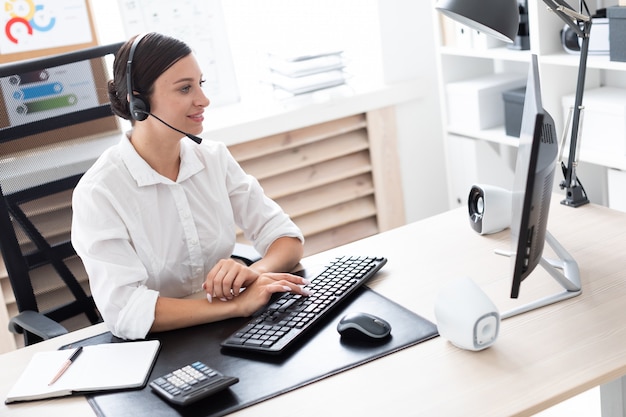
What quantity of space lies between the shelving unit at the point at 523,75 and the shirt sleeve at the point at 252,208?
107cm

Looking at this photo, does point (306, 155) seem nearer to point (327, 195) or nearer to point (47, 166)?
point (327, 195)

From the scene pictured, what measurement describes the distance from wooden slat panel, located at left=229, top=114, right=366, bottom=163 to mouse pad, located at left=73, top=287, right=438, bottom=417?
1.46m

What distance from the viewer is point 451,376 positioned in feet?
4.07

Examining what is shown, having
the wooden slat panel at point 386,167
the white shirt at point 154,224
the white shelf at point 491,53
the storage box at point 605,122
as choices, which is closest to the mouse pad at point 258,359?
the white shirt at point 154,224

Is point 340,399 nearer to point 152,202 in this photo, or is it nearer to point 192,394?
point 192,394

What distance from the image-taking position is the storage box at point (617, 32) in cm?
215

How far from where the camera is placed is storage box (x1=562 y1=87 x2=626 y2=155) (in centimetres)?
229

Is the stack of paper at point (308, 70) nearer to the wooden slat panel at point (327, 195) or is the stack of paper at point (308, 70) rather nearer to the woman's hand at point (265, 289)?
the wooden slat panel at point (327, 195)

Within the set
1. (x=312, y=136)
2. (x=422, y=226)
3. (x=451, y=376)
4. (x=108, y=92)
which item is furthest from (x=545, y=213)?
(x=312, y=136)

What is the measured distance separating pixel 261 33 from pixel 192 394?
221 centimetres

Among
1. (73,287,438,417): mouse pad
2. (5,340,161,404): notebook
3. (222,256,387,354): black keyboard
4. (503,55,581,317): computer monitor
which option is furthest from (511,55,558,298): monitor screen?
(5,340,161,404): notebook

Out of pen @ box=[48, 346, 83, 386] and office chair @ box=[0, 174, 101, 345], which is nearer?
pen @ box=[48, 346, 83, 386]

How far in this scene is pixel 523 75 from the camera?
115 inches

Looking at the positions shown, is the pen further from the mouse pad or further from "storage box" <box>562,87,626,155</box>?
"storage box" <box>562,87,626,155</box>
